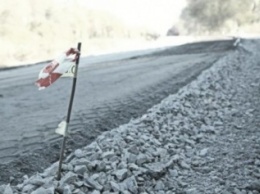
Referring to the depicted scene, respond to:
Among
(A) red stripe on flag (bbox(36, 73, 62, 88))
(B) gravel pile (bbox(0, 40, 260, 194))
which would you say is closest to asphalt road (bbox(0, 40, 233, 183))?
(B) gravel pile (bbox(0, 40, 260, 194))

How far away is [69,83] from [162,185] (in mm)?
8889

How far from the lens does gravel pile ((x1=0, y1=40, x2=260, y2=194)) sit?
5.74 metres

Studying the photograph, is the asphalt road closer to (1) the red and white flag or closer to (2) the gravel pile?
(2) the gravel pile

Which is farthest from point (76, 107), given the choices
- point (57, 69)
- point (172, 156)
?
point (57, 69)

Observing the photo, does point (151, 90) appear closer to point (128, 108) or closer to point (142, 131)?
point (128, 108)

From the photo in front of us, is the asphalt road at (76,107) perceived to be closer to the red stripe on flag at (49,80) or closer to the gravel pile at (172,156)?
the gravel pile at (172,156)

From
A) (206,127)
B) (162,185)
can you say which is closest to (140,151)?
(162,185)

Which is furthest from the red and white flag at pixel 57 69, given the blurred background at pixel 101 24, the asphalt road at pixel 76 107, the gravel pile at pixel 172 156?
the blurred background at pixel 101 24

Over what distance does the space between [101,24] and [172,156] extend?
57686 mm

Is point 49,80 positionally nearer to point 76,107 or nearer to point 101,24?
point 76,107

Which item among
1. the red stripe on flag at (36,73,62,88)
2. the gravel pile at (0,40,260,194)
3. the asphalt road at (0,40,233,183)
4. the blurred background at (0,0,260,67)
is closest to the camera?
the red stripe on flag at (36,73,62,88)

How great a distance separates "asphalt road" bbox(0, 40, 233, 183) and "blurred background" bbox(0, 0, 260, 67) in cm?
1897

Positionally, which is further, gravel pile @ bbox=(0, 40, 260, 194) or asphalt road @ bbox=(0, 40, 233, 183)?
asphalt road @ bbox=(0, 40, 233, 183)

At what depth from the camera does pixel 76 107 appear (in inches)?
403
